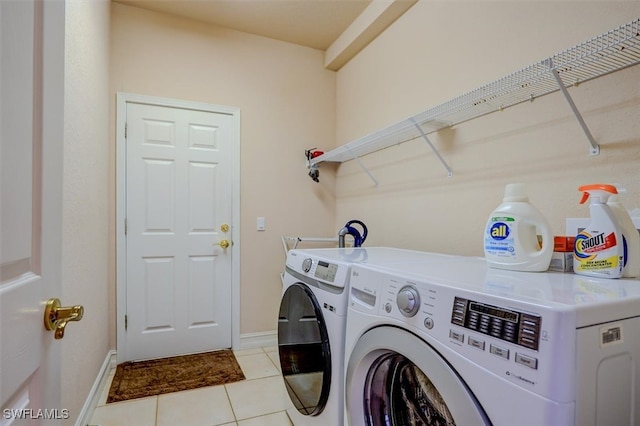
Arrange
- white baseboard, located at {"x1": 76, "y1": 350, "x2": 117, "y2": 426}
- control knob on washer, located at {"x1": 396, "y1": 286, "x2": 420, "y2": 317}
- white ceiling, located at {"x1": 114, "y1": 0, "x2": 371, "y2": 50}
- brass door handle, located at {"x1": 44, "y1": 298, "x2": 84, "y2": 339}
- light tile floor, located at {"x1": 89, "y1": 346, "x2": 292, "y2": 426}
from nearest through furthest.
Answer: brass door handle, located at {"x1": 44, "y1": 298, "x2": 84, "y2": 339}, control knob on washer, located at {"x1": 396, "y1": 286, "x2": 420, "y2": 317}, white baseboard, located at {"x1": 76, "y1": 350, "x2": 117, "y2": 426}, light tile floor, located at {"x1": 89, "y1": 346, "x2": 292, "y2": 426}, white ceiling, located at {"x1": 114, "y1": 0, "x2": 371, "y2": 50}

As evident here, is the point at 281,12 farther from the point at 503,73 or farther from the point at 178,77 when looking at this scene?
the point at 503,73

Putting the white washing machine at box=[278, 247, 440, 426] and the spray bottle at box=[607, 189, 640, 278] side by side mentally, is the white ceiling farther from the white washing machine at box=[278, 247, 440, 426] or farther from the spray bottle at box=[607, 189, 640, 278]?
the spray bottle at box=[607, 189, 640, 278]

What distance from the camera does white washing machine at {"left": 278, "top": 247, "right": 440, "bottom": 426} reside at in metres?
1.17

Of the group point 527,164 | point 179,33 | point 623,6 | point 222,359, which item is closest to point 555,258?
point 527,164

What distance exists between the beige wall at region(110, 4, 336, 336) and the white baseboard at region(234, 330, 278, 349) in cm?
4

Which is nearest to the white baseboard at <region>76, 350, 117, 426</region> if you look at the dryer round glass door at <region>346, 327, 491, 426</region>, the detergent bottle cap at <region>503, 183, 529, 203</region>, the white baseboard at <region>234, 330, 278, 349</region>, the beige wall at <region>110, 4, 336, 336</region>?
the beige wall at <region>110, 4, 336, 336</region>

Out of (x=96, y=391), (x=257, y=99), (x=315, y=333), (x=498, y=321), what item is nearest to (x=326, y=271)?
(x=315, y=333)

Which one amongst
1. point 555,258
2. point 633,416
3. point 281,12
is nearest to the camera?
point 633,416

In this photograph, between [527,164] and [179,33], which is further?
[179,33]

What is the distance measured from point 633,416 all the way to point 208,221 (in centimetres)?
254

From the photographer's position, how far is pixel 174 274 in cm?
254

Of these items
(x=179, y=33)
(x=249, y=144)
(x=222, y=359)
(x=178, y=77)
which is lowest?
(x=222, y=359)

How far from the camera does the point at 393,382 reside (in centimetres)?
105

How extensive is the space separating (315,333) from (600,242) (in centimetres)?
98
